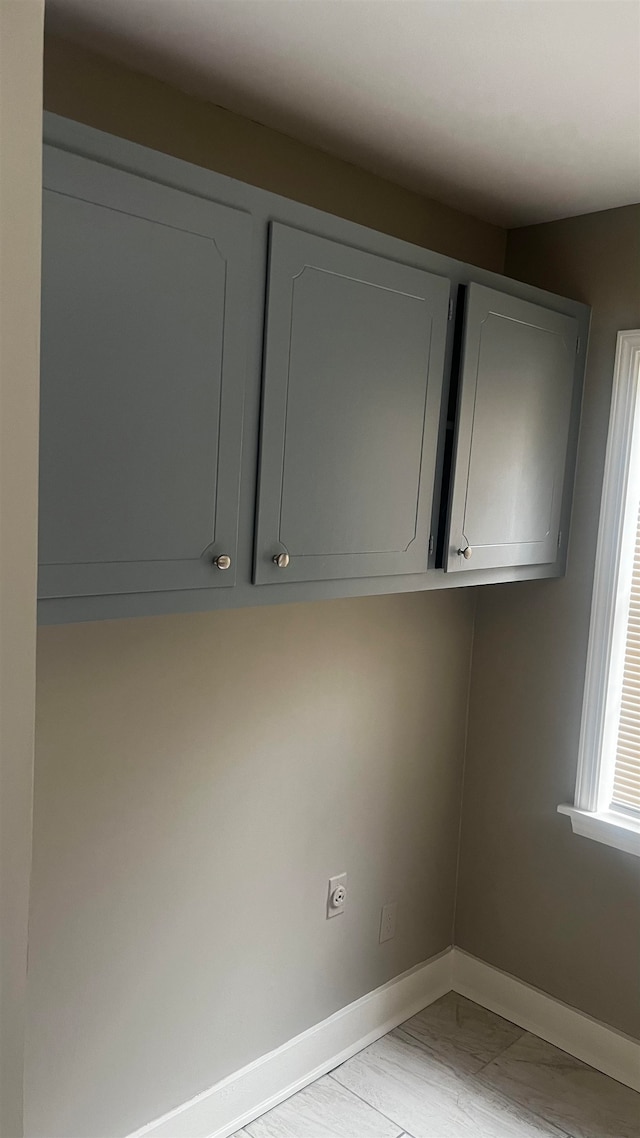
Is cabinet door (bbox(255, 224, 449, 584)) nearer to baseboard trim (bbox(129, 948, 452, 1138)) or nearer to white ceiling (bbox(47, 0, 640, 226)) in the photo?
white ceiling (bbox(47, 0, 640, 226))

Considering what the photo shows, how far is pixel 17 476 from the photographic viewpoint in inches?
23.5

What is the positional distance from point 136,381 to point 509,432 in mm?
1096

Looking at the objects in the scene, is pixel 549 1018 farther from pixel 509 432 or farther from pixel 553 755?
pixel 509 432

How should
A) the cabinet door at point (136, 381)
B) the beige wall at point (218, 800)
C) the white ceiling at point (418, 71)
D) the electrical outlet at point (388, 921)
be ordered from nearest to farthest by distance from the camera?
1. the cabinet door at point (136, 381)
2. the white ceiling at point (418, 71)
3. the beige wall at point (218, 800)
4. the electrical outlet at point (388, 921)

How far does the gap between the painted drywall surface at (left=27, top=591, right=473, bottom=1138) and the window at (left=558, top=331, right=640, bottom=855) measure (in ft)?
1.44

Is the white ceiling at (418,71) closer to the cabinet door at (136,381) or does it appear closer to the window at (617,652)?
the cabinet door at (136,381)

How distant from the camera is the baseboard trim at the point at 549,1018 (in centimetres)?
240

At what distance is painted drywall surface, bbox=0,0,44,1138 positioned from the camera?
22.7 inches

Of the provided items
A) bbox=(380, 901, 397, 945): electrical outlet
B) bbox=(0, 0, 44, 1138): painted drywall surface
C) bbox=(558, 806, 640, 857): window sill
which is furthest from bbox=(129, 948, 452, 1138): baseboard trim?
bbox=(0, 0, 44, 1138): painted drywall surface

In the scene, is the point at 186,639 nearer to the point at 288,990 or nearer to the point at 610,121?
the point at 288,990

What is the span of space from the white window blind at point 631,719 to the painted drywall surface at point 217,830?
1.68ft

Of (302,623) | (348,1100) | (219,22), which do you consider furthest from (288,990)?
(219,22)

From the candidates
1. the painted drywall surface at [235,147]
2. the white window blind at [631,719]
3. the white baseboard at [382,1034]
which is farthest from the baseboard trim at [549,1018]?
the painted drywall surface at [235,147]

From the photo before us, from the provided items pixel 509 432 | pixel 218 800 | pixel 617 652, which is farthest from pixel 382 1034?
pixel 509 432
